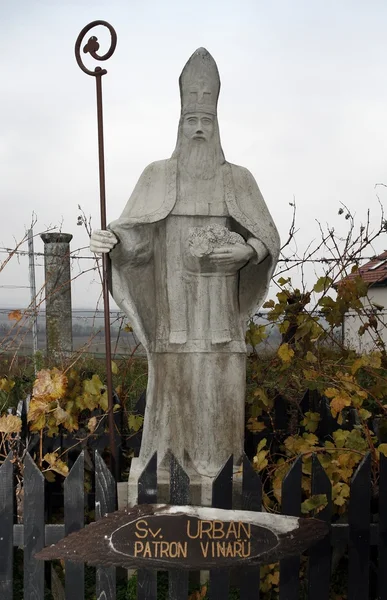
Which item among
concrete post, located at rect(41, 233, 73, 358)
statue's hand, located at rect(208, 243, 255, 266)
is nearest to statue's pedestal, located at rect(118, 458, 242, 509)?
statue's hand, located at rect(208, 243, 255, 266)

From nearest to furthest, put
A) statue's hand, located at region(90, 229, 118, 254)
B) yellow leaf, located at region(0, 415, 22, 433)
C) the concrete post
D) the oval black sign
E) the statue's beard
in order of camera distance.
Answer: the oval black sign
statue's hand, located at region(90, 229, 118, 254)
the statue's beard
yellow leaf, located at region(0, 415, 22, 433)
the concrete post

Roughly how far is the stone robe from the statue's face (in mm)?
193

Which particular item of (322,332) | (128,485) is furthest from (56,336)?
(128,485)

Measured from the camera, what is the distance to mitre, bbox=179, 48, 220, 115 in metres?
3.13

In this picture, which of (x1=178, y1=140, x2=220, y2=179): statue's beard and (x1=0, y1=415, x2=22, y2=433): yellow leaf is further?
(x1=0, y1=415, x2=22, y2=433): yellow leaf

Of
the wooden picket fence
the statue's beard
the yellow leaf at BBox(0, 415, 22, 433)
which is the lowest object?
the wooden picket fence

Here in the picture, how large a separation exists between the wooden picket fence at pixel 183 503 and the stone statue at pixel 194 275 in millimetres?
716

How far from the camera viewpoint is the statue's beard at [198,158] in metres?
3.20

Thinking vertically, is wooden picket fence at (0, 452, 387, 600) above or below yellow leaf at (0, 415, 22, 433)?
below

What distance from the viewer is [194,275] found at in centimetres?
320

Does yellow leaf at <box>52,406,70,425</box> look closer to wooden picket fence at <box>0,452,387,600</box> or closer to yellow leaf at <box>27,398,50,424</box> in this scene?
yellow leaf at <box>27,398,50,424</box>

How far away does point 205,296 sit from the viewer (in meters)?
3.21

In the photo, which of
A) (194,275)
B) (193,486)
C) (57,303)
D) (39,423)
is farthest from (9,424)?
(57,303)

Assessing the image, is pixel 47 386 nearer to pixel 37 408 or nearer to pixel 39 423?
pixel 37 408
